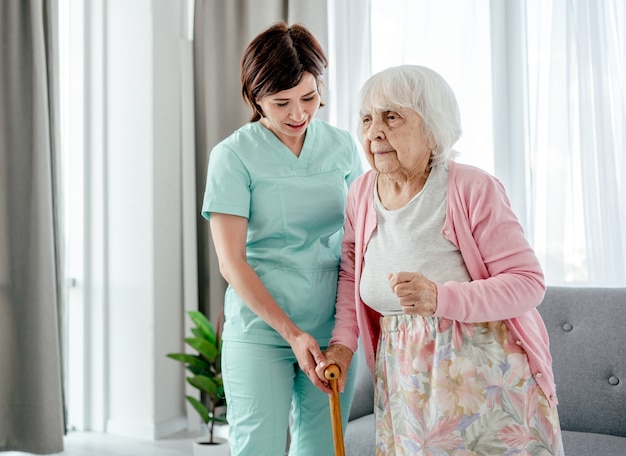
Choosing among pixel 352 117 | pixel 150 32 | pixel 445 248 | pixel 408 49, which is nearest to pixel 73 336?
pixel 150 32

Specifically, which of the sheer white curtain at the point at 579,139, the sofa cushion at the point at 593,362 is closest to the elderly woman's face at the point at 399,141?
the sofa cushion at the point at 593,362

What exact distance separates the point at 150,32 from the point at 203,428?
2037 mm

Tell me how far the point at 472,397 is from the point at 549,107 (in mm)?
1688

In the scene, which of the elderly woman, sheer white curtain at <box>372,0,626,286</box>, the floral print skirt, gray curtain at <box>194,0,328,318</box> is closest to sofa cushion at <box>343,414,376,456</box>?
the elderly woman

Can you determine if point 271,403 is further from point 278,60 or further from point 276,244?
point 278,60

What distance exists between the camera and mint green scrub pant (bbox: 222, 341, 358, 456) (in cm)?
156

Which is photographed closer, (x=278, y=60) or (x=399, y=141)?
(x=399, y=141)

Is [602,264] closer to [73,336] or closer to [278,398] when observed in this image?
[278,398]

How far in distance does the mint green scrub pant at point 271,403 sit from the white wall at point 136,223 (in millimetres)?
1955

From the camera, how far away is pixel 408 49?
3.01 meters

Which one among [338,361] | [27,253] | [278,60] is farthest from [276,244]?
[27,253]

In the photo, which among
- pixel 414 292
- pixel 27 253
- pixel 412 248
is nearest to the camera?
pixel 414 292

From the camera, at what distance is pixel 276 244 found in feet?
5.46

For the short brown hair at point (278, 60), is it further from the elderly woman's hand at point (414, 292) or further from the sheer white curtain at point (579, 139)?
the sheer white curtain at point (579, 139)
